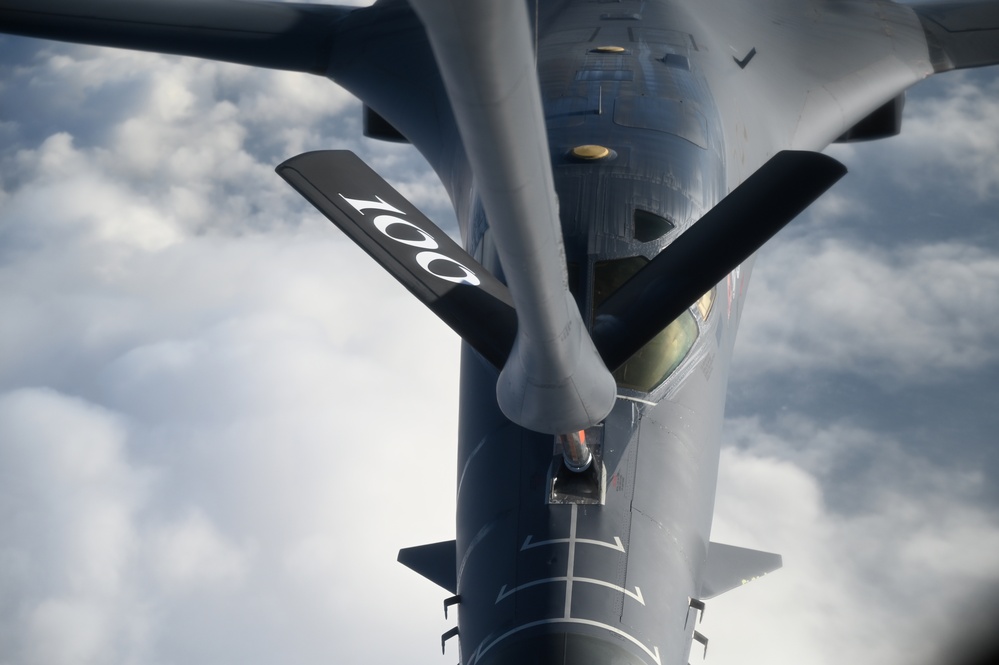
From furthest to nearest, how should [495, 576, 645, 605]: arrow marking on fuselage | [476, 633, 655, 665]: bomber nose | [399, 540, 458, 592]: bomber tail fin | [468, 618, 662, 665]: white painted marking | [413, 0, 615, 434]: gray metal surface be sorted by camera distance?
1. [399, 540, 458, 592]: bomber tail fin
2. [495, 576, 645, 605]: arrow marking on fuselage
3. [468, 618, 662, 665]: white painted marking
4. [476, 633, 655, 665]: bomber nose
5. [413, 0, 615, 434]: gray metal surface

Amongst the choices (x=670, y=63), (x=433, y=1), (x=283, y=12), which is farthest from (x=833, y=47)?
(x=433, y=1)

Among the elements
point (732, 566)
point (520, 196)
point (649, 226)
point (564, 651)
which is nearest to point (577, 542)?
point (564, 651)

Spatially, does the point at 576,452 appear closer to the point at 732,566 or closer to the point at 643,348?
the point at 643,348

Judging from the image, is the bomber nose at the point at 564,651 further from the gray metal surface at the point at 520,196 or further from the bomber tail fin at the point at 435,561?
the gray metal surface at the point at 520,196

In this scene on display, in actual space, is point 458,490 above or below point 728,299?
below

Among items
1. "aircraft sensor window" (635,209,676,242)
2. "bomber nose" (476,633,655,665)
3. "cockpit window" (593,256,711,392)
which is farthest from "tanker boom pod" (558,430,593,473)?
"aircraft sensor window" (635,209,676,242)

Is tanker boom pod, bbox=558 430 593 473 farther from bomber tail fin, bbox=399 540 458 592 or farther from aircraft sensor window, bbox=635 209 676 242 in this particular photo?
aircraft sensor window, bbox=635 209 676 242

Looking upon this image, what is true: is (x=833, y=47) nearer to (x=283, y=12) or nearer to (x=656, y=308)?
(x=283, y=12)

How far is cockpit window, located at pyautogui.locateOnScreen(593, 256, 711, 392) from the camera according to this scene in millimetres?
8984

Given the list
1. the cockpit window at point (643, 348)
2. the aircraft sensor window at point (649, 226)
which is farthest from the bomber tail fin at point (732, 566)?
the aircraft sensor window at point (649, 226)

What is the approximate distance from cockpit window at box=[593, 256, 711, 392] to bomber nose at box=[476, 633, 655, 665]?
2.33m

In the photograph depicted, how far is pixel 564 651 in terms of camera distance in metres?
7.51

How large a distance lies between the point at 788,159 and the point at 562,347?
8.36 ft

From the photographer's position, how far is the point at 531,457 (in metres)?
8.66
